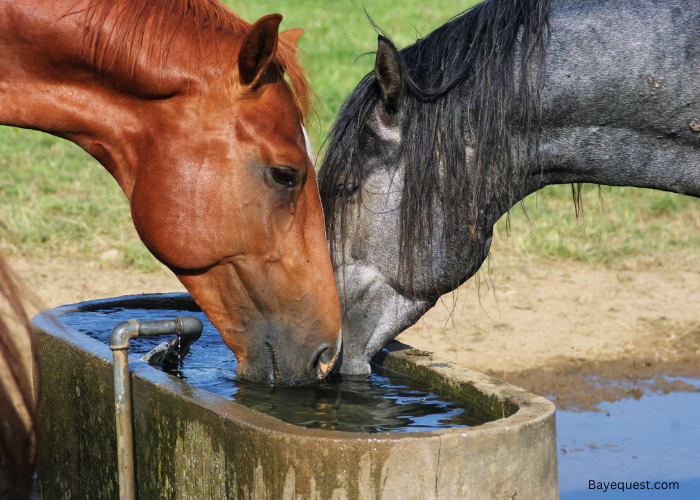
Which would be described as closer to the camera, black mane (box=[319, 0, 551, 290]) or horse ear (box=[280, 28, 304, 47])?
black mane (box=[319, 0, 551, 290])

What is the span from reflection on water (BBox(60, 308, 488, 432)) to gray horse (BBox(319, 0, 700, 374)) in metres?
0.36

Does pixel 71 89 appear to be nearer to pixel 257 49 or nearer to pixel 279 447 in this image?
pixel 257 49

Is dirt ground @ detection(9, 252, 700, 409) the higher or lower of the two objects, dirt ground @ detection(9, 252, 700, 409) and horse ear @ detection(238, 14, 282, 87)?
the lower

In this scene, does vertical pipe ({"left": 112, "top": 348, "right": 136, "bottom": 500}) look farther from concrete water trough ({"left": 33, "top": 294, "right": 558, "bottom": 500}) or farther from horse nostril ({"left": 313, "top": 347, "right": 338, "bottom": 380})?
horse nostril ({"left": 313, "top": 347, "right": 338, "bottom": 380})

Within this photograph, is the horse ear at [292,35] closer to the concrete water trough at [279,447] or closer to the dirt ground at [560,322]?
the concrete water trough at [279,447]

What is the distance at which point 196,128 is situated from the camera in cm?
209

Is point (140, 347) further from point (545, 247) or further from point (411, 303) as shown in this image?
point (545, 247)

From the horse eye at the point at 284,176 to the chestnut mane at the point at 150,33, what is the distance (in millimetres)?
314

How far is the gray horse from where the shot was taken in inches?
89.0

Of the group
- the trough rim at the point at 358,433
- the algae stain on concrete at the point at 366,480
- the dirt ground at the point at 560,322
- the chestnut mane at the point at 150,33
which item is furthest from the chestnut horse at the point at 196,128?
the dirt ground at the point at 560,322

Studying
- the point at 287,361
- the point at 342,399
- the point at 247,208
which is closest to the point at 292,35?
the point at 247,208

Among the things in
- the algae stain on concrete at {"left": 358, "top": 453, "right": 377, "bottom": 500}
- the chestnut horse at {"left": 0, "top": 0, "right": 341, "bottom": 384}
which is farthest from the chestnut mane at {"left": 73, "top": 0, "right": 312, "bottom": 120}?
the algae stain on concrete at {"left": 358, "top": 453, "right": 377, "bottom": 500}

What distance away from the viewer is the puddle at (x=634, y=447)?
3203 millimetres

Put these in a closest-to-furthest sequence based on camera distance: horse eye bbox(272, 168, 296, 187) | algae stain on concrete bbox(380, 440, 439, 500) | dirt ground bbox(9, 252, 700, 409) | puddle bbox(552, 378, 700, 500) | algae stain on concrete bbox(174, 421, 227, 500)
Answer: algae stain on concrete bbox(380, 440, 439, 500) < algae stain on concrete bbox(174, 421, 227, 500) < horse eye bbox(272, 168, 296, 187) < puddle bbox(552, 378, 700, 500) < dirt ground bbox(9, 252, 700, 409)
